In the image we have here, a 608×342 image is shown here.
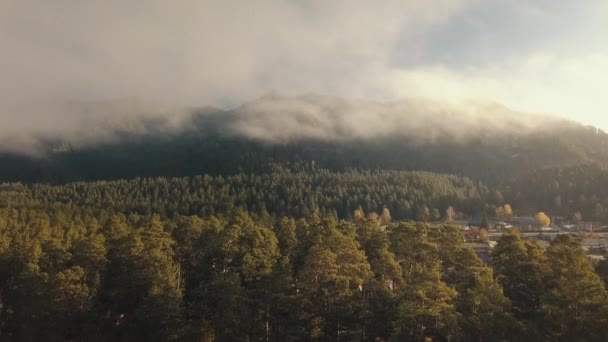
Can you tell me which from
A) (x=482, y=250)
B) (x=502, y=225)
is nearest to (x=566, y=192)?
(x=502, y=225)

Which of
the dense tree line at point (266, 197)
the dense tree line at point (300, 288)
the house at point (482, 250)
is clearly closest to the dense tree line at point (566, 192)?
the dense tree line at point (266, 197)

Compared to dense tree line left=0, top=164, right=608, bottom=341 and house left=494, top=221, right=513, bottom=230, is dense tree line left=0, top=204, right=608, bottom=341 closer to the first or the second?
dense tree line left=0, top=164, right=608, bottom=341

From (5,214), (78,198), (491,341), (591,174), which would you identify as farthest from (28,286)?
(591,174)

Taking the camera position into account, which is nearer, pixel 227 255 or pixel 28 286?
pixel 28 286

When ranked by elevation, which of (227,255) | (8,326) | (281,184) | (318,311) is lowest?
(8,326)

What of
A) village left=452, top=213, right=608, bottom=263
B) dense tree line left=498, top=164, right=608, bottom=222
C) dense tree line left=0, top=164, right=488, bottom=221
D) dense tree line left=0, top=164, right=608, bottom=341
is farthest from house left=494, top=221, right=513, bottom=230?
dense tree line left=0, top=164, right=608, bottom=341

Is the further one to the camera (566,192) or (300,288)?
(566,192)

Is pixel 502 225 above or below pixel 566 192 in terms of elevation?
below

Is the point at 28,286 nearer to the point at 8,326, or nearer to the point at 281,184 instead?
the point at 8,326

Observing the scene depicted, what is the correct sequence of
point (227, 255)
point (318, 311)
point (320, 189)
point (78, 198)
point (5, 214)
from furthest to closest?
point (320, 189) → point (78, 198) → point (5, 214) → point (227, 255) → point (318, 311)

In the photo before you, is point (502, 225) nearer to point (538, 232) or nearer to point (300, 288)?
Answer: point (538, 232)

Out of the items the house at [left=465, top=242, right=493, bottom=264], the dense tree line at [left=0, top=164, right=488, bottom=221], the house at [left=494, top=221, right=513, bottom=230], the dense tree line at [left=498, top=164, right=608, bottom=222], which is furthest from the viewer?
the dense tree line at [left=0, top=164, right=488, bottom=221]
